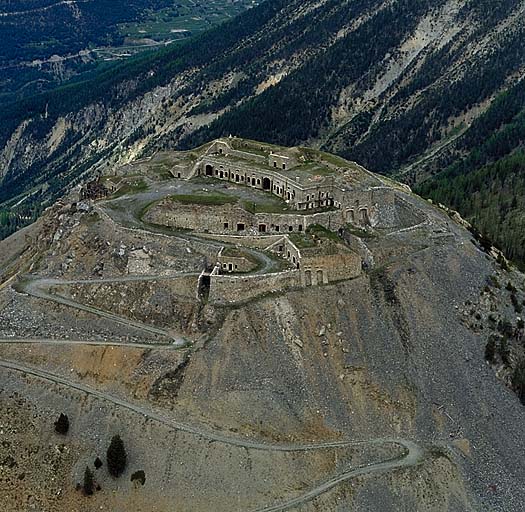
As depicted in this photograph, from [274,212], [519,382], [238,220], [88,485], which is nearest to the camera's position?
[88,485]

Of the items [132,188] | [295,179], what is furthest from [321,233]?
[132,188]

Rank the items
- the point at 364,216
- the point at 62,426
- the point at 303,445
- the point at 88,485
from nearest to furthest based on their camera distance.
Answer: the point at 88,485 < the point at 62,426 < the point at 303,445 < the point at 364,216

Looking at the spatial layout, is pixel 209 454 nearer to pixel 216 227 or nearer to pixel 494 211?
pixel 216 227

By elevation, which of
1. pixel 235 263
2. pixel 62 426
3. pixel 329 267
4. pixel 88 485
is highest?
pixel 329 267

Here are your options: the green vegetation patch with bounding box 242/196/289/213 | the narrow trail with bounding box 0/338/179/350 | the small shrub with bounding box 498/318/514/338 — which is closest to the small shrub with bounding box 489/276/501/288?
the small shrub with bounding box 498/318/514/338

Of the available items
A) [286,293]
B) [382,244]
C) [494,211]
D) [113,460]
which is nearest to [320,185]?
[382,244]

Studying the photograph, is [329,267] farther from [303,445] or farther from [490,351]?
[303,445]
